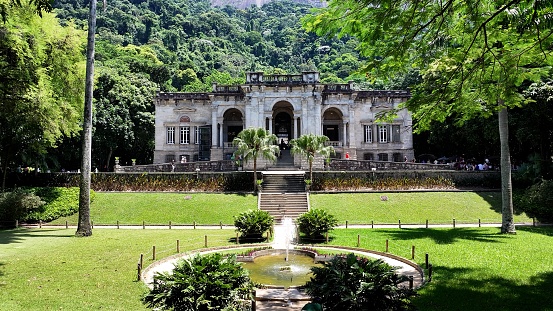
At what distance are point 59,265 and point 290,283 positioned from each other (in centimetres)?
728

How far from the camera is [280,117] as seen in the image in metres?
46.9

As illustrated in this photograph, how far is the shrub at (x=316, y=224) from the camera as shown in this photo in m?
17.2

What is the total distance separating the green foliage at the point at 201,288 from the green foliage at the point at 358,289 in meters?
1.40

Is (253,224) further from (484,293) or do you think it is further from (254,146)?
(254,146)

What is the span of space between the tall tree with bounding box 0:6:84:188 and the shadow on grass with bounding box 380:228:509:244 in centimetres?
1750

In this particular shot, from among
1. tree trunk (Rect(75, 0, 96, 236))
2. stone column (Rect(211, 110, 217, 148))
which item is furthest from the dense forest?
stone column (Rect(211, 110, 217, 148))

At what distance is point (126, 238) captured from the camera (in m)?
17.6

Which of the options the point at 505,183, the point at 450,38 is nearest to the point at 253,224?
the point at 450,38

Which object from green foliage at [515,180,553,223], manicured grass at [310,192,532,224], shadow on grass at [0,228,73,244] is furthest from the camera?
manicured grass at [310,192,532,224]

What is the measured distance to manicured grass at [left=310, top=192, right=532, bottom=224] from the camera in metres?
23.8

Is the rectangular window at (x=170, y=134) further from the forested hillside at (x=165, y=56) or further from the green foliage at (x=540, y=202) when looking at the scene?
the green foliage at (x=540, y=202)

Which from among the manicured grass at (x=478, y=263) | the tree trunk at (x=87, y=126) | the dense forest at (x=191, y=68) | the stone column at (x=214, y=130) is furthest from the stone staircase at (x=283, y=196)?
the stone column at (x=214, y=130)

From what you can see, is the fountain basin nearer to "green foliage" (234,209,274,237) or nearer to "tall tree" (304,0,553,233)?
"green foliage" (234,209,274,237)

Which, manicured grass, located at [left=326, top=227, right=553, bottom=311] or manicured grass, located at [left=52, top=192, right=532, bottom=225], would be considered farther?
manicured grass, located at [left=52, top=192, right=532, bottom=225]
